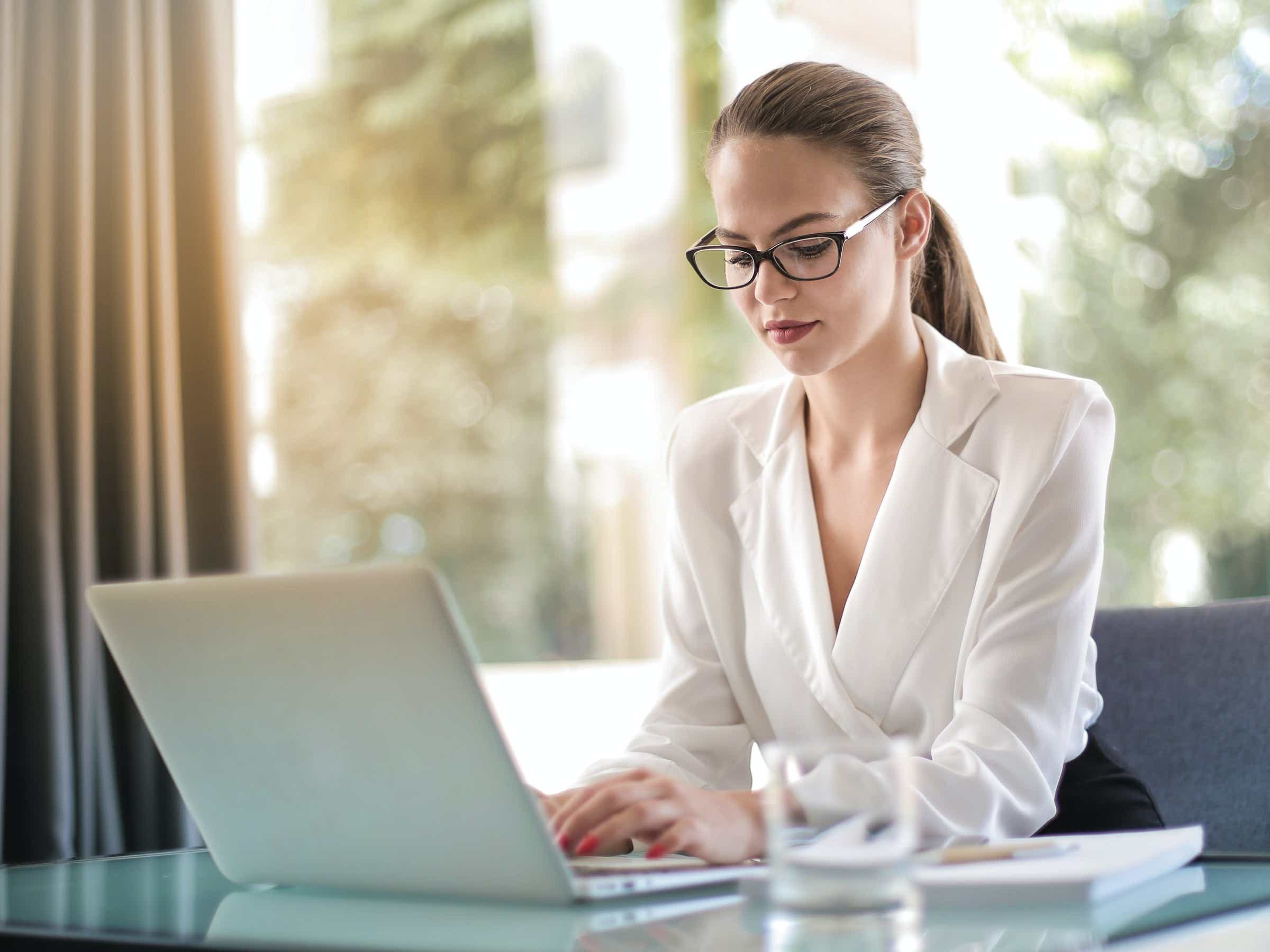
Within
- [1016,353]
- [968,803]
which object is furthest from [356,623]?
[1016,353]

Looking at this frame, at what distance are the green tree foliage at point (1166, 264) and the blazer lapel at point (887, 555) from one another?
1540 millimetres

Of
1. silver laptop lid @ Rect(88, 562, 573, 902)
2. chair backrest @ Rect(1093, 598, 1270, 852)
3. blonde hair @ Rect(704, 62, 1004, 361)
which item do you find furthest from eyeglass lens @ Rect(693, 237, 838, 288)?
silver laptop lid @ Rect(88, 562, 573, 902)

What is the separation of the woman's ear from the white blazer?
0.10 m

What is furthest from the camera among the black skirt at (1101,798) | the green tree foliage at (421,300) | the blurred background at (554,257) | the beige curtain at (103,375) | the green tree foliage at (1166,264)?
the green tree foliage at (421,300)

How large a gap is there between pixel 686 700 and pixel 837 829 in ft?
2.51

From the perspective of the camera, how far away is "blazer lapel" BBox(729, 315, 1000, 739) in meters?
1.39

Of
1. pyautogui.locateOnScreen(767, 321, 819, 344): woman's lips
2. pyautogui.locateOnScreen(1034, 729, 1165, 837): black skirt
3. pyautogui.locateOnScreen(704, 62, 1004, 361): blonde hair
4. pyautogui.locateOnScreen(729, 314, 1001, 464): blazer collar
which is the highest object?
pyautogui.locateOnScreen(704, 62, 1004, 361): blonde hair

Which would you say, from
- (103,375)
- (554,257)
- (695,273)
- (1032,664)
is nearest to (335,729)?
(1032,664)

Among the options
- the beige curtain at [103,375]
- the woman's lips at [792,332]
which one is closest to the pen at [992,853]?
the woman's lips at [792,332]

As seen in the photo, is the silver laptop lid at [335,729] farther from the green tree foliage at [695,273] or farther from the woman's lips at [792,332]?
the green tree foliage at [695,273]

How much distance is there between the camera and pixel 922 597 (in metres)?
1.39

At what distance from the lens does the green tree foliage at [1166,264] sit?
2783 millimetres

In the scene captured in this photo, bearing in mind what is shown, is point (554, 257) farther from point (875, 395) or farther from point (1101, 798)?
point (1101, 798)

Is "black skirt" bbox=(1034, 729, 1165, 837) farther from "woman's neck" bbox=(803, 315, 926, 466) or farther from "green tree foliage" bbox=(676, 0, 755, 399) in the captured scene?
"green tree foliage" bbox=(676, 0, 755, 399)
